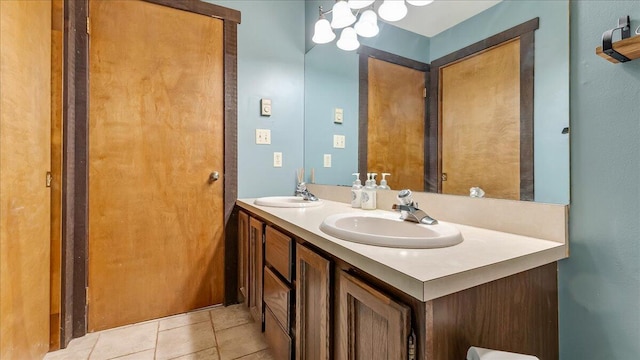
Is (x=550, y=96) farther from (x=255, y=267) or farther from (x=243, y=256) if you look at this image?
(x=243, y=256)

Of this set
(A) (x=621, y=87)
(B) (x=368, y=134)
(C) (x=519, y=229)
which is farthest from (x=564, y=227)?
(B) (x=368, y=134)

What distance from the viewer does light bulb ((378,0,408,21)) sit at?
1357 mm

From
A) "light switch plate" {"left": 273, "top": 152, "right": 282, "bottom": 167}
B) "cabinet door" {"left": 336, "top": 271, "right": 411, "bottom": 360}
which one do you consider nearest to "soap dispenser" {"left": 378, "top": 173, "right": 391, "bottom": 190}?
"cabinet door" {"left": 336, "top": 271, "right": 411, "bottom": 360}

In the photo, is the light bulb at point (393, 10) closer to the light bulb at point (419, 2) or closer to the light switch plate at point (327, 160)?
the light bulb at point (419, 2)

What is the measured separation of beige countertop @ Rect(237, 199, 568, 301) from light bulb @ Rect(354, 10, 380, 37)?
1.16 meters

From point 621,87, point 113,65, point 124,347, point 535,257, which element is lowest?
point 124,347

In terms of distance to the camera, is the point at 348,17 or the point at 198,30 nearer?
the point at 348,17

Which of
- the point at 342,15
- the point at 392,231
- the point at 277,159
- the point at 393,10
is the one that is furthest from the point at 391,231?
the point at 342,15

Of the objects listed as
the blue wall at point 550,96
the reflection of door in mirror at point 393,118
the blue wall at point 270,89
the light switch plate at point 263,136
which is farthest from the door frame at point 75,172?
the blue wall at point 550,96

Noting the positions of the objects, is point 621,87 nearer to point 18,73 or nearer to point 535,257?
point 535,257

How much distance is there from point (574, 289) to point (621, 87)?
552 millimetres

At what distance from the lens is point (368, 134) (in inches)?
63.5

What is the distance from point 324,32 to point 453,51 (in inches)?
37.2

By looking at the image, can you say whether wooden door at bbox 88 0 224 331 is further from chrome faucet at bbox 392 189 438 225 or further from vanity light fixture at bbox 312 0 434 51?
chrome faucet at bbox 392 189 438 225
